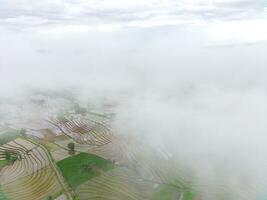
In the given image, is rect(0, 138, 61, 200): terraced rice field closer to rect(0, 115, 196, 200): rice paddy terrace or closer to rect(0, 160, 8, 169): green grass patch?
rect(0, 115, 196, 200): rice paddy terrace

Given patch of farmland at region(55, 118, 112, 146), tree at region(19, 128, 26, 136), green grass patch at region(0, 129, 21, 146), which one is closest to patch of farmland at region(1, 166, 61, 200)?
patch of farmland at region(55, 118, 112, 146)

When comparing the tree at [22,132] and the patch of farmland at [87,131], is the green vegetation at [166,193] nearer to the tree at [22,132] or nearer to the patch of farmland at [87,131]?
the patch of farmland at [87,131]

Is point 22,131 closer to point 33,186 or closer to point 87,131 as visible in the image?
point 87,131

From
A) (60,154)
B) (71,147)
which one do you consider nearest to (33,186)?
(60,154)

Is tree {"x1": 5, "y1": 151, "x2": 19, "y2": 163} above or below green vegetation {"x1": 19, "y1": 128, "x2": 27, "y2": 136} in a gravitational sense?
above

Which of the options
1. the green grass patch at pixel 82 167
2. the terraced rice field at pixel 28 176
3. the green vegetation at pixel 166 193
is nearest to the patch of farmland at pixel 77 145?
the green grass patch at pixel 82 167

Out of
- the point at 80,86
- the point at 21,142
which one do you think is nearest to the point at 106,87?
the point at 80,86

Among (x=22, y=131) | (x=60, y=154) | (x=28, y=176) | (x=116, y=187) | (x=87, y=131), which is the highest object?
(x=116, y=187)
